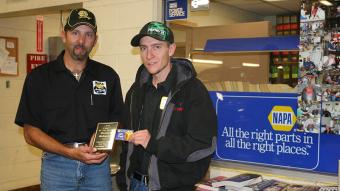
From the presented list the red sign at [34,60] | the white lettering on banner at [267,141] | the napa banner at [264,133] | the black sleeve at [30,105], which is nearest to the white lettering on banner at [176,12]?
the napa banner at [264,133]

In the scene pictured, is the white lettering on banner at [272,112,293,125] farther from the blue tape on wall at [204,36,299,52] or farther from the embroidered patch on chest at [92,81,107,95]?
the embroidered patch on chest at [92,81,107,95]

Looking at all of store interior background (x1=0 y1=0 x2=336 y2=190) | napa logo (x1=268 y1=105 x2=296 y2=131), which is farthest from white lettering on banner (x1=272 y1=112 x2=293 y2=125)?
store interior background (x1=0 y1=0 x2=336 y2=190)

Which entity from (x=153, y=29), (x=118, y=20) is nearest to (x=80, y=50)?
(x=153, y=29)

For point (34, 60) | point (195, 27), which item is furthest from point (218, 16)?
point (34, 60)

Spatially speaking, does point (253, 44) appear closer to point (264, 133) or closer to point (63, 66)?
point (264, 133)

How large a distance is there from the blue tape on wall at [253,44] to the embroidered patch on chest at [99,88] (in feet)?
2.95

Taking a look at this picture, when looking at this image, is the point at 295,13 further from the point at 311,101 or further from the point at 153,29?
the point at 153,29

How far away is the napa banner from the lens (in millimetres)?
2359

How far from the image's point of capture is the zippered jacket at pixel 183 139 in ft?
5.83

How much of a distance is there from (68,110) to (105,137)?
37 centimetres

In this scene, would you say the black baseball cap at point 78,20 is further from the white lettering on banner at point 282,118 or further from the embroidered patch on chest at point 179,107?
the white lettering on banner at point 282,118

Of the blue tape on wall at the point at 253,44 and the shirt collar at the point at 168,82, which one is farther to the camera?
the blue tape on wall at the point at 253,44

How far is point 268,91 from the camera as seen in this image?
2500 mm

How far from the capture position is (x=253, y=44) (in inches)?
104
